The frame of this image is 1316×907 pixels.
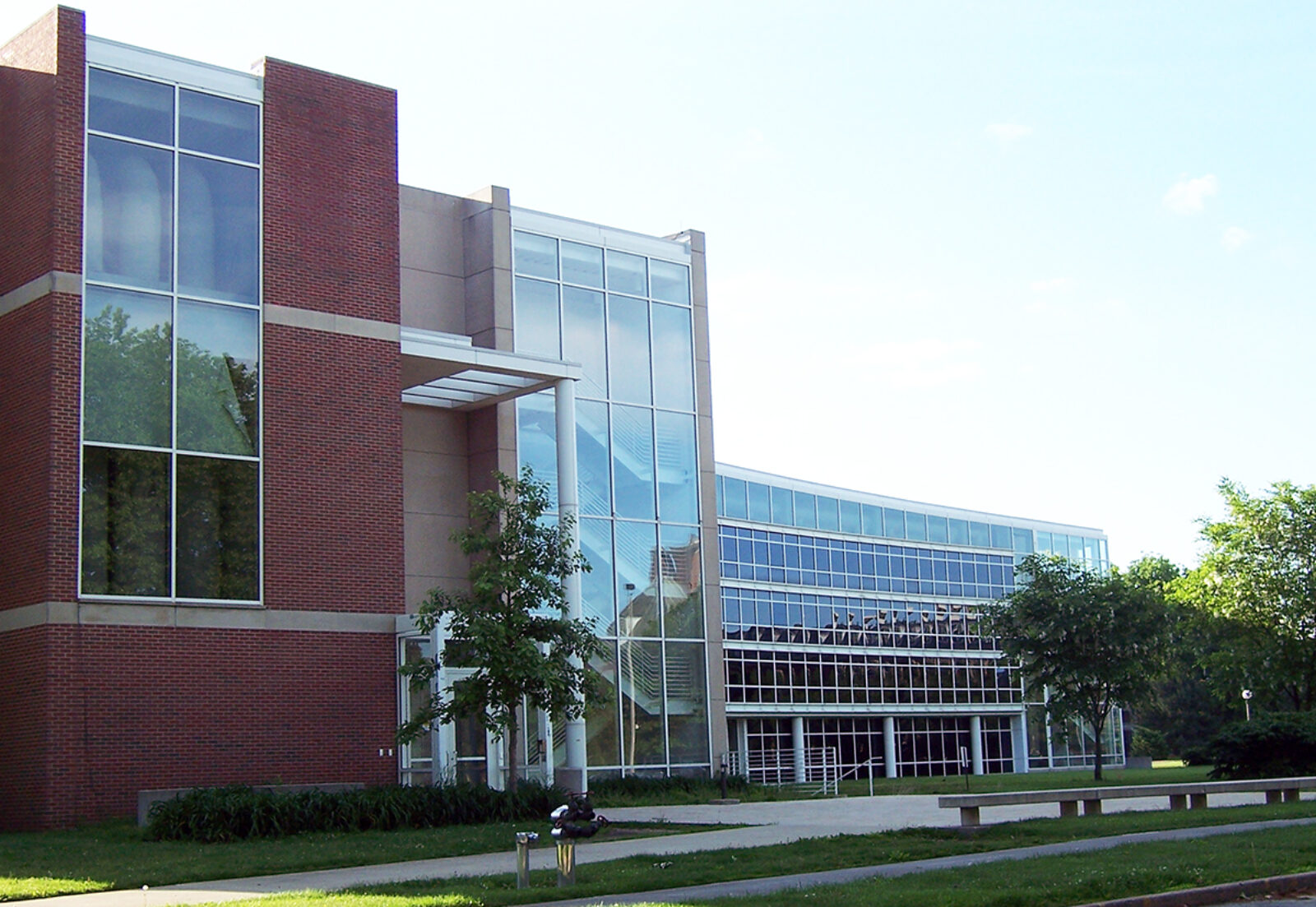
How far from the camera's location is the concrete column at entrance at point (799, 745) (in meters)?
56.3

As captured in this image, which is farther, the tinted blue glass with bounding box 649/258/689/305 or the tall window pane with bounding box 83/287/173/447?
the tinted blue glass with bounding box 649/258/689/305

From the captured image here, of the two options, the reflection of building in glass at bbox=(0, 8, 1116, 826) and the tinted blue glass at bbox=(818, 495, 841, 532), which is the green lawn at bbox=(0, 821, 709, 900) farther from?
the tinted blue glass at bbox=(818, 495, 841, 532)

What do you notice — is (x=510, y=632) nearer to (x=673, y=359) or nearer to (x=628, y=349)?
(x=628, y=349)

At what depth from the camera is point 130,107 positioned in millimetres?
25906

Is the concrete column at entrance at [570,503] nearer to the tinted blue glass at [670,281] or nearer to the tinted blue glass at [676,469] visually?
the tinted blue glass at [676,469]

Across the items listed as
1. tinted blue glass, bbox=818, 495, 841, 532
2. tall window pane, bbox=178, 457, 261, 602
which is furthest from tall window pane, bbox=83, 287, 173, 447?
tinted blue glass, bbox=818, 495, 841, 532

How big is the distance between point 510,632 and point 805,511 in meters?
36.0

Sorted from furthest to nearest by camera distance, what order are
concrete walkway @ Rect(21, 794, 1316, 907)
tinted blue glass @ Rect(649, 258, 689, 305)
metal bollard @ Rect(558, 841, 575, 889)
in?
tinted blue glass @ Rect(649, 258, 689, 305), concrete walkway @ Rect(21, 794, 1316, 907), metal bollard @ Rect(558, 841, 575, 889)

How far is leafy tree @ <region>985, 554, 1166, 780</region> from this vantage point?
4381 cm

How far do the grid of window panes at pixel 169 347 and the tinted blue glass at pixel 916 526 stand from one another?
1655 inches

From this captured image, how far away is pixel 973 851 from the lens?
16.8m

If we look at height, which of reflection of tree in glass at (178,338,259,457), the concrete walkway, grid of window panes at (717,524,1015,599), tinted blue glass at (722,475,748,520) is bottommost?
the concrete walkway

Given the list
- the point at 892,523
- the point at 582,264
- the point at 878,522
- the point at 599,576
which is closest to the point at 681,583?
the point at 599,576

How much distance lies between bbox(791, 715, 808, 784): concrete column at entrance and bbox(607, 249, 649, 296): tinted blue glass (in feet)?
82.9
